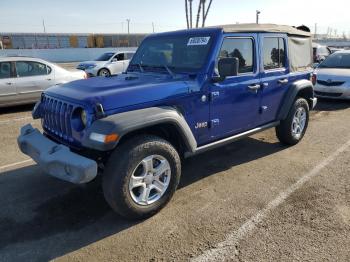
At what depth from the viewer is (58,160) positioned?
315 cm

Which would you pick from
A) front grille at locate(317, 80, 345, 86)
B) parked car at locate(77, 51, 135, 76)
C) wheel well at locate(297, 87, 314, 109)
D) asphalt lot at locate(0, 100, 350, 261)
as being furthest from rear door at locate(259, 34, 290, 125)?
parked car at locate(77, 51, 135, 76)

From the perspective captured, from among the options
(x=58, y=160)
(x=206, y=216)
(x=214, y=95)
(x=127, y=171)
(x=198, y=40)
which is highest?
(x=198, y=40)

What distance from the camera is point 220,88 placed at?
4031 mm

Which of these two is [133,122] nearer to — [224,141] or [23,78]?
[224,141]

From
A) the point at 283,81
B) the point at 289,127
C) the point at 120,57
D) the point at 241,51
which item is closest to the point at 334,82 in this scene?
the point at 289,127

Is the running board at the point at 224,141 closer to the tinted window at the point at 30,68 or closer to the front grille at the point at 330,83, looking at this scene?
the front grille at the point at 330,83

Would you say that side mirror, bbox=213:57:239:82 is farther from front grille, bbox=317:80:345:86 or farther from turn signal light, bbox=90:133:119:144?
front grille, bbox=317:80:345:86

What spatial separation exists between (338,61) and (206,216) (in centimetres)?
901

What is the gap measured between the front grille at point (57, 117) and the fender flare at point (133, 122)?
0.46 m

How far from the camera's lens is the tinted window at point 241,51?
412 centimetres

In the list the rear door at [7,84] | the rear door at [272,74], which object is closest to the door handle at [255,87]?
the rear door at [272,74]

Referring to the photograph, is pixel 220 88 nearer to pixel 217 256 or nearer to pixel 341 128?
pixel 217 256

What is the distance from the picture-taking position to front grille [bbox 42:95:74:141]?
3.45 metres

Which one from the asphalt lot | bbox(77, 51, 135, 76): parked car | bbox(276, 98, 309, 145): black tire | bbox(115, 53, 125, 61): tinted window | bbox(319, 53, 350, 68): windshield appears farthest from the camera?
bbox(115, 53, 125, 61): tinted window
